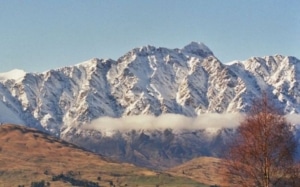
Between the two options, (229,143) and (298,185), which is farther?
(229,143)

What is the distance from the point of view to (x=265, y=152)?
39219 millimetres

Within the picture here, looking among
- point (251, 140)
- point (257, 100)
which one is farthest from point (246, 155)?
point (257, 100)

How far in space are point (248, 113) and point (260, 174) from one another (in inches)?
150

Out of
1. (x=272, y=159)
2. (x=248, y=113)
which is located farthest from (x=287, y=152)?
(x=248, y=113)

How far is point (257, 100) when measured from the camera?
40.1 m

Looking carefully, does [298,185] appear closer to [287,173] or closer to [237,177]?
[287,173]

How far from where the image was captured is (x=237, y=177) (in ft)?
129

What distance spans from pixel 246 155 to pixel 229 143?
2323mm

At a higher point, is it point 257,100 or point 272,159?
point 257,100

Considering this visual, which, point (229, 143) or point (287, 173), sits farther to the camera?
point (229, 143)

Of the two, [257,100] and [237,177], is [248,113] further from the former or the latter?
[237,177]

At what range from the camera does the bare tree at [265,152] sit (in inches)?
1534

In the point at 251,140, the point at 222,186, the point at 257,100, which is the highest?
the point at 257,100

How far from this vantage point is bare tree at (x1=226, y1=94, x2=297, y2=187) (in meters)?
39.0
